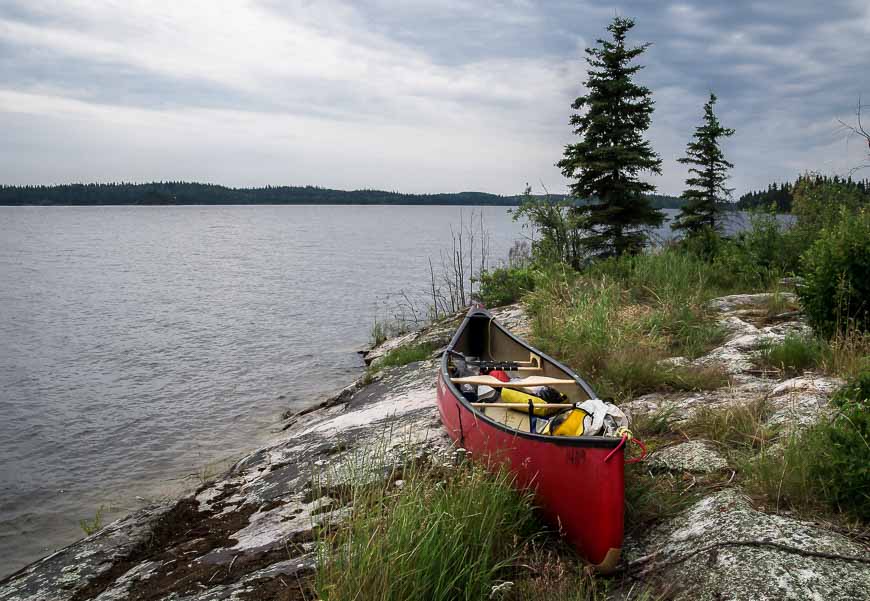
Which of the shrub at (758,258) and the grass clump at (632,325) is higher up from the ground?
the shrub at (758,258)

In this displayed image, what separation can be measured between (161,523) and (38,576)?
1109 millimetres

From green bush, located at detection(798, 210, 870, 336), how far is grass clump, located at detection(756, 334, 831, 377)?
1.24 ft

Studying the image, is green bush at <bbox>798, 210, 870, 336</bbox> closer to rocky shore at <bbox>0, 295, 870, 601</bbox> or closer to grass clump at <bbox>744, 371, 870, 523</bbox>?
rocky shore at <bbox>0, 295, 870, 601</bbox>

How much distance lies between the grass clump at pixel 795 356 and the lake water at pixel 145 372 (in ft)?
25.0

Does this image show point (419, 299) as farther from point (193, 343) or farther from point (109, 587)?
point (109, 587)

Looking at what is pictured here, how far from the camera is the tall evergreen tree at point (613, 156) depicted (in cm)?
1852

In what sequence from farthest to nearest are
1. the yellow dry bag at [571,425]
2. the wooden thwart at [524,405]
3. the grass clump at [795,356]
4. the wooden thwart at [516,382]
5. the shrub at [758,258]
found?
1. the shrub at [758,258]
2. the grass clump at [795,356]
3. the wooden thwart at [516,382]
4. the wooden thwart at [524,405]
5. the yellow dry bag at [571,425]

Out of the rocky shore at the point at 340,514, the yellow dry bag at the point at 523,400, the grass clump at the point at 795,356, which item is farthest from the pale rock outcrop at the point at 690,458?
the grass clump at the point at 795,356

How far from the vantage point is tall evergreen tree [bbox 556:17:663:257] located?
18516 millimetres

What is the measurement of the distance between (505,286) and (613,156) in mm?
6248

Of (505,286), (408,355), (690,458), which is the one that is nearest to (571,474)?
(690,458)

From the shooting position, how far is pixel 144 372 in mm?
14977

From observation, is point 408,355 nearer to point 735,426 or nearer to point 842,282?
point 842,282

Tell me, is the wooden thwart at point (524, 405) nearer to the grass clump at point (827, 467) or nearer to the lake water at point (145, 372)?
the grass clump at point (827, 467)
